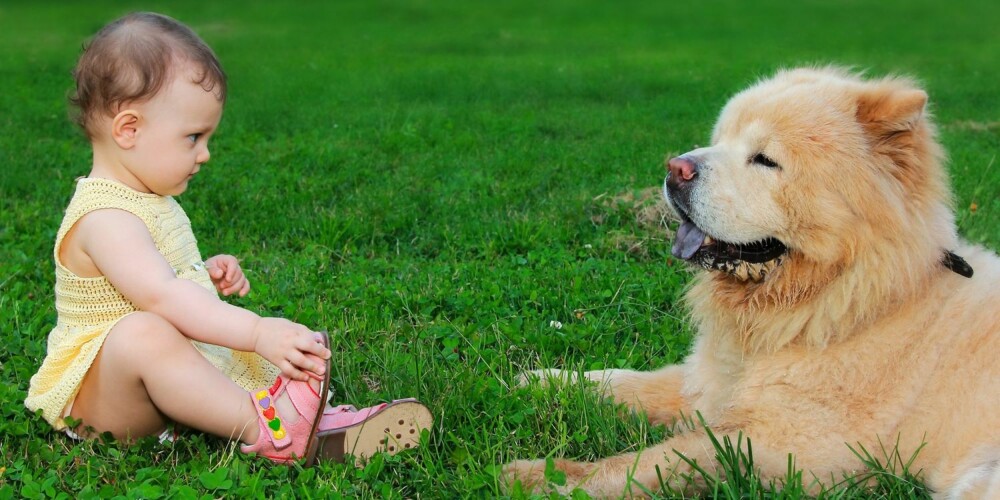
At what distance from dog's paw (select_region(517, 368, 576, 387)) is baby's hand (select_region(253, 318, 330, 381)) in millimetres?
926

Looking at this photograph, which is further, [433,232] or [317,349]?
[433,232]

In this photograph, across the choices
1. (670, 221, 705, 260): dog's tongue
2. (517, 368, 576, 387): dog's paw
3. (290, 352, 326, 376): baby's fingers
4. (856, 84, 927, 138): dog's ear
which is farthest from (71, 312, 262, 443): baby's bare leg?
(856, 84, 927, 138): dog's ear

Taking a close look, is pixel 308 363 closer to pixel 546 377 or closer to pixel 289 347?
pixel 289 347

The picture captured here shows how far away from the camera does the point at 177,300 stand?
2742mm

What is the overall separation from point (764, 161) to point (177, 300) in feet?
6.35

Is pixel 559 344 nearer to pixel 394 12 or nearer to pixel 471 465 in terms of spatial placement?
pixel 471 465

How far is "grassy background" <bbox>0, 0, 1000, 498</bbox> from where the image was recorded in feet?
9.59

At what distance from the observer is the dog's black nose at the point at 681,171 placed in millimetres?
3137

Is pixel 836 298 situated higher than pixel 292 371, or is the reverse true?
pixel 836 298

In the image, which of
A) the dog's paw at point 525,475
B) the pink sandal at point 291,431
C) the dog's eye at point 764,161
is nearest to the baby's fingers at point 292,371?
the pink sandal at point 291,431

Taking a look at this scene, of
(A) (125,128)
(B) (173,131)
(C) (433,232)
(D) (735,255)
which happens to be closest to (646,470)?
(D) (735,255)

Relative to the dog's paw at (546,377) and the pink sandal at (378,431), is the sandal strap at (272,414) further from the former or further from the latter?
the dog's paw at (546,377)

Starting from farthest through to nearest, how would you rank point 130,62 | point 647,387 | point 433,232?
point 433,232 < point 647,387 < point 130,62

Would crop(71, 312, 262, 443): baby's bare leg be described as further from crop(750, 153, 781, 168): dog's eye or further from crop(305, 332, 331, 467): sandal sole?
crop(750, 153, 781, 168): dog's eye
